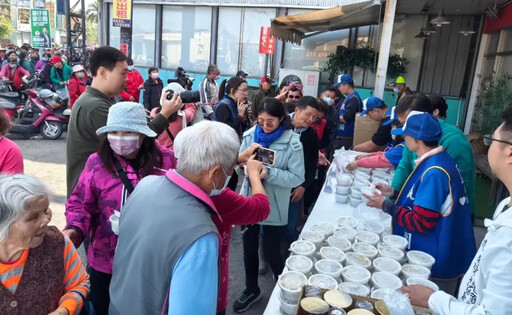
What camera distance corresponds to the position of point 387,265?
1.89m

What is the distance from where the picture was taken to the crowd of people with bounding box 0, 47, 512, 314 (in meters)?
1.19

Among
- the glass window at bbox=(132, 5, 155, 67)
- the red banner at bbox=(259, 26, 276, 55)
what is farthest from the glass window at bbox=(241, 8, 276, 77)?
the glass window at bbox=(132, 5, 155, 67)

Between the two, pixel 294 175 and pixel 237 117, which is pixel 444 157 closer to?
pixel 294 175

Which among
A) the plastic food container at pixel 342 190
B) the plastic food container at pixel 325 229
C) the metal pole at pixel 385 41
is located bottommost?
the plastic food container at pixel 325 229

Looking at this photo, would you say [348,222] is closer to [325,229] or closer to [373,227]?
[373,227]

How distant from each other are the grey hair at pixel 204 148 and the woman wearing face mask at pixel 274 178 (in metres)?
1.35

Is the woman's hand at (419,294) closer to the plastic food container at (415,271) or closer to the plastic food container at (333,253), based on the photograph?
the plastic food container at (415,271)

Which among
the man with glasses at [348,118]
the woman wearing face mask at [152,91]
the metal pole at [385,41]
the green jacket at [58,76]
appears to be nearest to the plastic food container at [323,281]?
the man with glasses at [348,118]

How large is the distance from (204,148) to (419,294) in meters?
1.12

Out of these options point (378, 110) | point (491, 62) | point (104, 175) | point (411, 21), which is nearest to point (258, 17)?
point (411, 21)

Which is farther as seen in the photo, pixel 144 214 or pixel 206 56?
pixel 206 56

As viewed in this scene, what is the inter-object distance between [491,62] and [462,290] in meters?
9.30

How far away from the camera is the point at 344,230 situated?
2.27m

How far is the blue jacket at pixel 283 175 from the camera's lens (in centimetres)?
270
